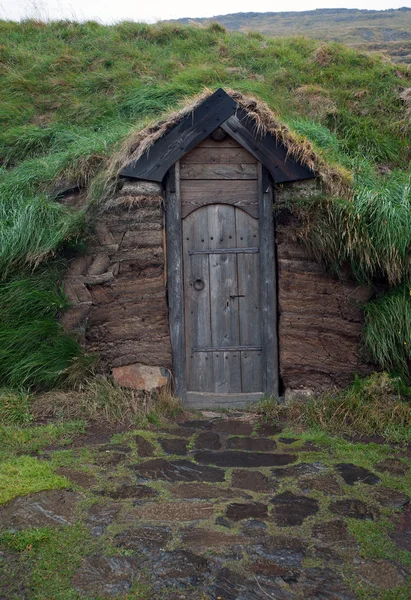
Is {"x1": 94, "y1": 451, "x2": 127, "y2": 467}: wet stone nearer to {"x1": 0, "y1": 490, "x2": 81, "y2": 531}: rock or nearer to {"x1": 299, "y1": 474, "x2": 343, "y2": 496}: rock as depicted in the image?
{"x1": 0, "y1": 490, "x2": 81, "y2": 531}: rock

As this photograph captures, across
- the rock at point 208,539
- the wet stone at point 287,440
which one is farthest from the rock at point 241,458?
the rock at point 208,539

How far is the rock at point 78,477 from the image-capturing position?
4496 millimetres

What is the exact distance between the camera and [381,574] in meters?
3.35

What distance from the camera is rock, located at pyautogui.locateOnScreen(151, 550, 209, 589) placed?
326 cm

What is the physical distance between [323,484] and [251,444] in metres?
1.06

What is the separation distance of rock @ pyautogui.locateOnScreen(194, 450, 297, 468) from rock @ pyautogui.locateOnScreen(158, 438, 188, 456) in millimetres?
146

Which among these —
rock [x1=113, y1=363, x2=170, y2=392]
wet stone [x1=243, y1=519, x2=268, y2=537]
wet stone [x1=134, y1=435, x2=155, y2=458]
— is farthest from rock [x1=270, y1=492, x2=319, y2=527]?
rock [x1=113, y1=363, x2=170, y2=392]

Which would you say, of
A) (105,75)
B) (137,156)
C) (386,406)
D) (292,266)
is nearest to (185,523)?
(386,406)

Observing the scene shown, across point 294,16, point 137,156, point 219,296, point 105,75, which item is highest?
point 294,16

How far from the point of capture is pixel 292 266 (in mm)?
6402

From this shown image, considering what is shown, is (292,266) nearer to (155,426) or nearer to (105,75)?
(155,426)

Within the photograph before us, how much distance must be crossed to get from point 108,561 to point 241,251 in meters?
3.86

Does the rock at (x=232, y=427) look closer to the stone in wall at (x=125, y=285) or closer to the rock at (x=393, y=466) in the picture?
the stone in wall at (x=125, y=285)

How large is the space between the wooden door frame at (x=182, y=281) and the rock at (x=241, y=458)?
4.47 ft
